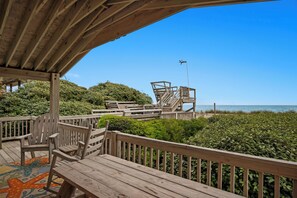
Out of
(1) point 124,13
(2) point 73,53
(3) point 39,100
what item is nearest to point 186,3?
(1) point 124,13

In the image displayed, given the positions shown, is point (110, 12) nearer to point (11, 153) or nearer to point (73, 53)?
point (73, 53)

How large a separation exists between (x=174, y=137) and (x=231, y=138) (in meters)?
3.11

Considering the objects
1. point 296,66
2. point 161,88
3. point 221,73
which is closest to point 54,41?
point 161,88

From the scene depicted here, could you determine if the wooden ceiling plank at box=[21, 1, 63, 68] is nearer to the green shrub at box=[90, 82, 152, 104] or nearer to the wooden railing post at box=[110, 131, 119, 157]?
the wooden railing post at box=[110, 131, 119, 157]

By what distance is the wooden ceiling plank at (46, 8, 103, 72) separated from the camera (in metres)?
4.02

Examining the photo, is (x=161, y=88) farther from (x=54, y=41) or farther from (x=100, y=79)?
(x=54, y=41)

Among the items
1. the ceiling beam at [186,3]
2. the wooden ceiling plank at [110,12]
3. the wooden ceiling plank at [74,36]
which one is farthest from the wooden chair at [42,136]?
the ceiling beam at [186,3]

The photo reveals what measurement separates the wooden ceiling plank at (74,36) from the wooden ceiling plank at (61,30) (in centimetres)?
33

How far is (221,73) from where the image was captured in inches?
1325

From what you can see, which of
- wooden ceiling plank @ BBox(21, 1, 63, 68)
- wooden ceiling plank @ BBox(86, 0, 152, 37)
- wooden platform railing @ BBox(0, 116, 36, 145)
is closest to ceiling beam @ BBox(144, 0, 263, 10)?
wooden ceiling plank @ BBox(86, 0, 152, 37)

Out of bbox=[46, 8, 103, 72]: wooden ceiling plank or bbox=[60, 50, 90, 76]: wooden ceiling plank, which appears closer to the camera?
bbox=[46, 8, 103, 72]: wooden ceiling plank

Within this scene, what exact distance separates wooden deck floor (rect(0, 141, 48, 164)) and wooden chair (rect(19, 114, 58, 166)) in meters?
0.76

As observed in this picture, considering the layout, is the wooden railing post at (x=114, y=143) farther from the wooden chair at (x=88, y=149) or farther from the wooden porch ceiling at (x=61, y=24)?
the wooden porch ceiling at (x=61, y=24)

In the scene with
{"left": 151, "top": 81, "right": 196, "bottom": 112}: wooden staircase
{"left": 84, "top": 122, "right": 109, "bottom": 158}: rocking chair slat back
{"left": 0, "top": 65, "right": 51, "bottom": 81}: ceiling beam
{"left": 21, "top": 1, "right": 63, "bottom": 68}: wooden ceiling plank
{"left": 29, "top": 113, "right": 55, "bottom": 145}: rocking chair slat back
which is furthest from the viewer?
{"left": 151, "top": 81, "right": 196, "bottom": 112}: wooden staircase
